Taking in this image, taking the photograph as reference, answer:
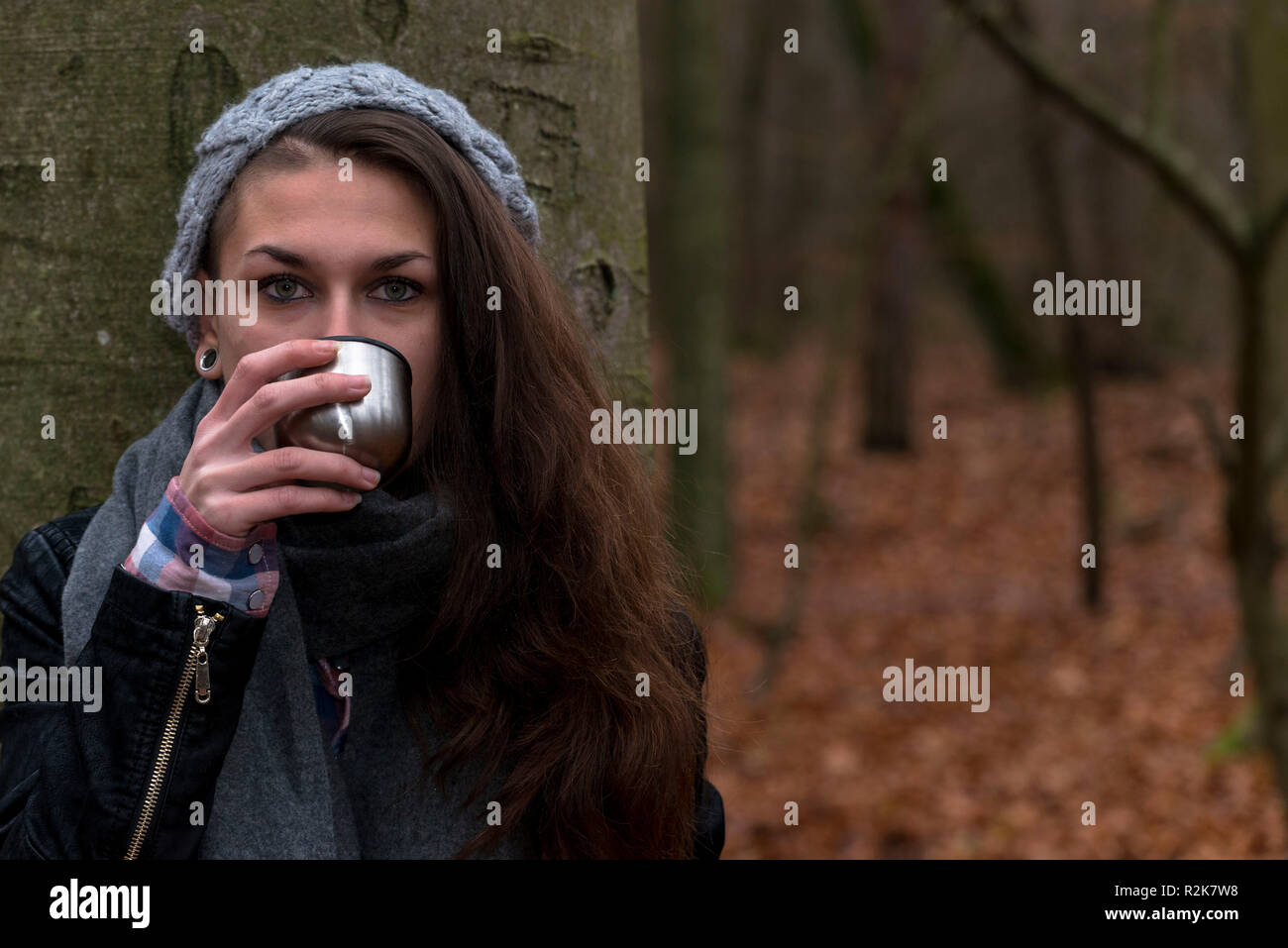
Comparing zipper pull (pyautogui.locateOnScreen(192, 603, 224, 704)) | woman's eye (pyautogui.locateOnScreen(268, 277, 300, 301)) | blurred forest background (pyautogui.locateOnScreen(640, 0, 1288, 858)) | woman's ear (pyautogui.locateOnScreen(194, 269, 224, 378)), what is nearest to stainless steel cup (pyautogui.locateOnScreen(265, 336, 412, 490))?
woman's eye (pyautogui.locateOnScreen(268, 277, 300, 301))

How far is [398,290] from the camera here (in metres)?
1.82

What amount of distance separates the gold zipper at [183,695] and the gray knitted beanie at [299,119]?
0.61 meters

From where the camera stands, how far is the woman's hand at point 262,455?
1551 mm

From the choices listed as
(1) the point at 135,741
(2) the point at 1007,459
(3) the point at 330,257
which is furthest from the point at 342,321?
(2) the point at 1007,459

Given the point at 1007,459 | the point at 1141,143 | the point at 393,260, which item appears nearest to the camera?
the point at 393,260

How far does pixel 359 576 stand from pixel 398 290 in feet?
1.43

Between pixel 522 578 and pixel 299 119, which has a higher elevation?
pixel 299 119

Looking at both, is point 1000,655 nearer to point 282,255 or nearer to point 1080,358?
point 1080,358

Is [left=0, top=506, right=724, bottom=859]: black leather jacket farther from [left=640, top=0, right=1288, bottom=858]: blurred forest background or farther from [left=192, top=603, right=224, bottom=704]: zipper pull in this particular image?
[left=640, top=0, right=1288, bottom=858]: blurred forest background

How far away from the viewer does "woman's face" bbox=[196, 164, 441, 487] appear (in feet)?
5.72
